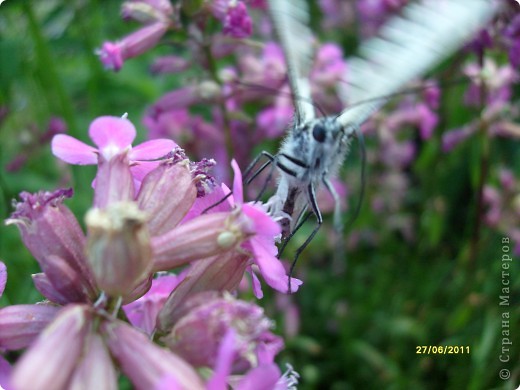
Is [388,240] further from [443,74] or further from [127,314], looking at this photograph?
[127,314]

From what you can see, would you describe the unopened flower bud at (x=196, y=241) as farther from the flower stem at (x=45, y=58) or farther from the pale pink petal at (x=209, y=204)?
the flower stem at (x=45, y=58)

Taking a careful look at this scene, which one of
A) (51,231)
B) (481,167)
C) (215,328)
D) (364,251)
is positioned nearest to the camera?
(215,328)

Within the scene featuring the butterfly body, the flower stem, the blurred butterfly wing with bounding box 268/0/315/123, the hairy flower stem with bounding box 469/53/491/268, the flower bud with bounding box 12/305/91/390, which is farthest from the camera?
the hairy flower stem with bounding box 469/53/491/268

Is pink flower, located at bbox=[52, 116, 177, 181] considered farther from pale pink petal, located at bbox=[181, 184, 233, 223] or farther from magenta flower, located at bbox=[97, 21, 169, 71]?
magenta flower, located at bbox=[97, 21, 169, 71]

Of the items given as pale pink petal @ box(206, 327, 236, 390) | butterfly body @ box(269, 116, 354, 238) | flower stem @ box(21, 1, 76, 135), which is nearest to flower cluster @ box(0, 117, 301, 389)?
pale pink petal @ box(206, 327, 236, 390)

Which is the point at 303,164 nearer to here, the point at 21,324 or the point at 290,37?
the point at 290,37

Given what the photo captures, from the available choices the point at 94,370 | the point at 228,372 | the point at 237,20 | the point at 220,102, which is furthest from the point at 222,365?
the point at 220,102

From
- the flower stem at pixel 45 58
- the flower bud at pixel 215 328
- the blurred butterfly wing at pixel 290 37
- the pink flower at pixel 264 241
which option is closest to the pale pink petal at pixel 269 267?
the pink flower at pixel 264 241
